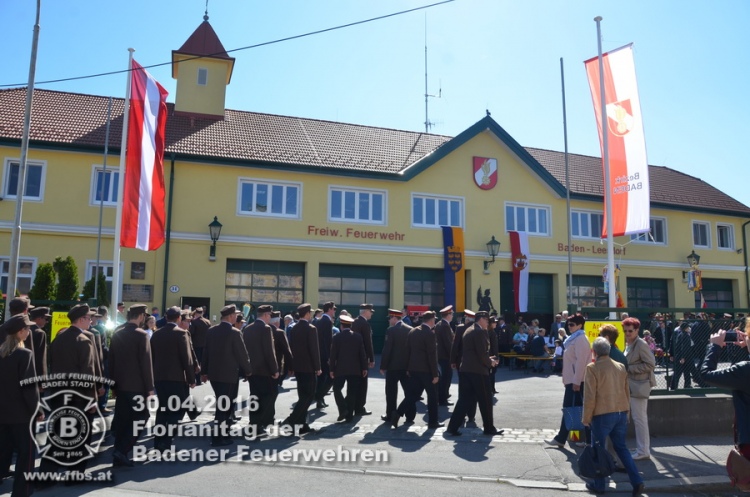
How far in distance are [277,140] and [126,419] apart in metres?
17.2

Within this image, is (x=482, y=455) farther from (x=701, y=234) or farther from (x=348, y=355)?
(x=701, y=234)

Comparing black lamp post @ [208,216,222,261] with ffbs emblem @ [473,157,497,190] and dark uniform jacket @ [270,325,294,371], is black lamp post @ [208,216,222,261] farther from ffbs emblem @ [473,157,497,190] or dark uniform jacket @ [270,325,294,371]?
dark uniform jacket @ [270,325,294,371]

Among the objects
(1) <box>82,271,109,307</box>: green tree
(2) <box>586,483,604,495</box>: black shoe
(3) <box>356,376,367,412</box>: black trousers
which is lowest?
(2) <box>586,483,604,495</box>: black shoe

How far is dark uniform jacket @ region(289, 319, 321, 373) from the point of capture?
9414mm

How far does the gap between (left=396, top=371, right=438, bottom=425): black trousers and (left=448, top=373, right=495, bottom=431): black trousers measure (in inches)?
20.4

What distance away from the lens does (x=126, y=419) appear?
7.03 metres

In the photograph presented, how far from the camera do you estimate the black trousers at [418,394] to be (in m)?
9.62

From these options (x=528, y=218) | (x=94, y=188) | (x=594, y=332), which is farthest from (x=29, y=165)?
(x=528, y=218)

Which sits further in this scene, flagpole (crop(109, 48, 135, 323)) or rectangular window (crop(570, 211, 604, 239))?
rectangular window (crop(570, 211, 604, 239))

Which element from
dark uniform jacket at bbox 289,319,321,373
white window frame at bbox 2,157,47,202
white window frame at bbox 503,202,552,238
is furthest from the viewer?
white window frame at bbox 503,202,552,238

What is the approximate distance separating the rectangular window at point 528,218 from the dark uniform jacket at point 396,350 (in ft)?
47.3

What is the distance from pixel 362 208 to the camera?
874 inches

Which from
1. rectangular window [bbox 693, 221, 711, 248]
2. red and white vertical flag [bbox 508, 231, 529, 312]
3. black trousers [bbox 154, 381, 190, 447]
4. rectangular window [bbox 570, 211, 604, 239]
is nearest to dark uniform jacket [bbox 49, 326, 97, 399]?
black trousers [bbox 154, 381, 190, 447]

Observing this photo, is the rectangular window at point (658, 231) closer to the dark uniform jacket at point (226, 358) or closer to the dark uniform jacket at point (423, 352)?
the dark uniform jacket at point (423, 352)
